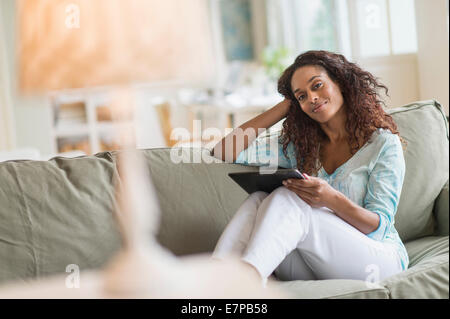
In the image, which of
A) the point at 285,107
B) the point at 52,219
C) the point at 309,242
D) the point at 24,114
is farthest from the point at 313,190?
the point at 24,114

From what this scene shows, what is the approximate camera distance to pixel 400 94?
3.81 metres

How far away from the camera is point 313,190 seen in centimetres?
152

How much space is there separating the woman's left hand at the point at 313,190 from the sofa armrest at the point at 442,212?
52cm

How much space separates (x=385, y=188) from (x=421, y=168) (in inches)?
14.2

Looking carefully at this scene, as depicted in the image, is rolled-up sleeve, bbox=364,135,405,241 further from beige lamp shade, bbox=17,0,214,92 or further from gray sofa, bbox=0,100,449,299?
beige lamp shade, bbox=17,0,214,92

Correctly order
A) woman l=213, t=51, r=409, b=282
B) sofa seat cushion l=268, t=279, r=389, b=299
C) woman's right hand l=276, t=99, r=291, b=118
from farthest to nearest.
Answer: woman's right hand l=276, t=99, r=291, b=118 < woman l=213, t=51, r=409, b=282 < sofa seat cushion l=268, t=279, r=389, b=299

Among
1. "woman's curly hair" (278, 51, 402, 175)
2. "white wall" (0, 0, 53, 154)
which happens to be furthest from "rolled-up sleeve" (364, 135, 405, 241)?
"white wall" (0, 0, 53, 154)

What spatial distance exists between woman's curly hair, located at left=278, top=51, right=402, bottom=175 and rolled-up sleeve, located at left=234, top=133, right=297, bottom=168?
0.19ft

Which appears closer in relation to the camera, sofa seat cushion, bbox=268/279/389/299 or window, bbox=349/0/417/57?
sofa seat cushion, bbox=268/279/389/299

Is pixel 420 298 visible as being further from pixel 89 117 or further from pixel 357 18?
pixel 89 117

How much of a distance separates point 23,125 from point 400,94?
3738 mm

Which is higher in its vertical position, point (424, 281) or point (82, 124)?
point (82, 124)

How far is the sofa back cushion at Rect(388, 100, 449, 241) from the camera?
1848 millimetres

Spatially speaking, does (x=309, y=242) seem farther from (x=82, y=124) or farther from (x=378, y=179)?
(x=82, y=124)
